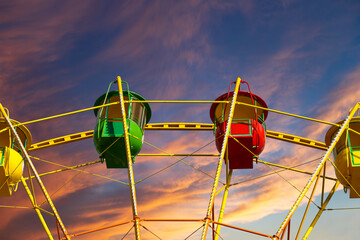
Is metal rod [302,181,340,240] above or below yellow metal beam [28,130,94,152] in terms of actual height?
below

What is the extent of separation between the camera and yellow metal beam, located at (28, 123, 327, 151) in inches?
796

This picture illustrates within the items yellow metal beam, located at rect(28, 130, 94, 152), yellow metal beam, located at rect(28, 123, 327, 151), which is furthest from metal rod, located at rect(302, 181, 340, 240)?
yellow metal beam, located at rect(28, 130, 94, 152)

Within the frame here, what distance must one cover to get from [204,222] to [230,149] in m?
5.00

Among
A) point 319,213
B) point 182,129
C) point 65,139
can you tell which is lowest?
point 319,213

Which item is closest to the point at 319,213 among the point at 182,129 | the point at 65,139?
the point at 182,129

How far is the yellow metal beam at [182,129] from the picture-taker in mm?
20208

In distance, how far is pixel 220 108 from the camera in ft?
54.9

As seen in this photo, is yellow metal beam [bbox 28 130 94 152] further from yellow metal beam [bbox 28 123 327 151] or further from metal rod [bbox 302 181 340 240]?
metal rod [bbox 302 181 340 240]

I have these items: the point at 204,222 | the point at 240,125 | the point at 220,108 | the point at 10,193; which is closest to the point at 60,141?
the point at 10,193

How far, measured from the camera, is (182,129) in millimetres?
21203

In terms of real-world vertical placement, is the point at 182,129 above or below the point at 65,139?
above

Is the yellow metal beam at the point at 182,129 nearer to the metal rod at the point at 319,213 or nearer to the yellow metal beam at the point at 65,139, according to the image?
the yellow metal beam at the point at 65,139

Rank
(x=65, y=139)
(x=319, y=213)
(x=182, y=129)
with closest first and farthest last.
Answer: (x=319, y=213) → (x=65, y=139) → (x=182, y=129)

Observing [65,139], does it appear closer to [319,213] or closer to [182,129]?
[182,129]
